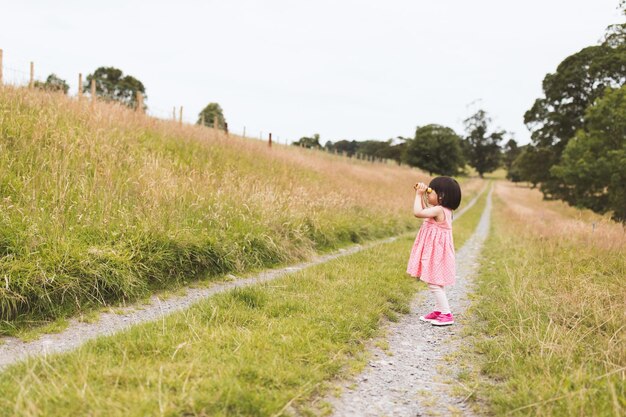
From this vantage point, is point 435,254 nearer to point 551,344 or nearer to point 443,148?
point 551,344

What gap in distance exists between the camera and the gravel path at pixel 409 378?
2.98m

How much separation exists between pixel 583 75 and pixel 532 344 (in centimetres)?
2839

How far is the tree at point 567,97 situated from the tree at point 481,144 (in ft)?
233

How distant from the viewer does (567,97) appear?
89.6 ft

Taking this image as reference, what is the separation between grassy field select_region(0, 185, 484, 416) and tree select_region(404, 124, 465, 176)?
65890 mm

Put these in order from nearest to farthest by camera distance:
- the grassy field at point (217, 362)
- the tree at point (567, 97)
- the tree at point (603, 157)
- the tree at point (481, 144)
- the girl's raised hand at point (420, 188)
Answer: the grassy field at point (217, 362), the girl's raised hand at point (420, 188), the tree at point (603, 157), the tree at point (567, 97), the tree at point (481, 144)

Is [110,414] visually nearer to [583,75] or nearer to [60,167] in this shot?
[60,167]

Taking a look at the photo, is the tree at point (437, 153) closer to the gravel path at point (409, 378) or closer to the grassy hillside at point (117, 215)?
the grassy hillside at point (117, 215)

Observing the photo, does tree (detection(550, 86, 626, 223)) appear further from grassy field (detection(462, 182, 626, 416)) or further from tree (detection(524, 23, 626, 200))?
grassy field (detection(462, 182, 626, 416))

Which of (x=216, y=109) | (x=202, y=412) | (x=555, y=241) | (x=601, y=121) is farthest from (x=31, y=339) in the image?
(x=216, y=109)

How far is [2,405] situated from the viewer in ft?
8.30

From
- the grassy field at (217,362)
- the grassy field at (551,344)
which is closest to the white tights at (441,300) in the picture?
the grassy field at (551,344)

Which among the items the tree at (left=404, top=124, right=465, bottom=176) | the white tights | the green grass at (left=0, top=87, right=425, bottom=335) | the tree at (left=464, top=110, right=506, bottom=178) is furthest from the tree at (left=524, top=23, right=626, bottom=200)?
the tree at (left=464, top=110, right=506, bottom=178)

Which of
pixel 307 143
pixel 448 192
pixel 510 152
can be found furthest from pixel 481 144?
pixel 448 192
